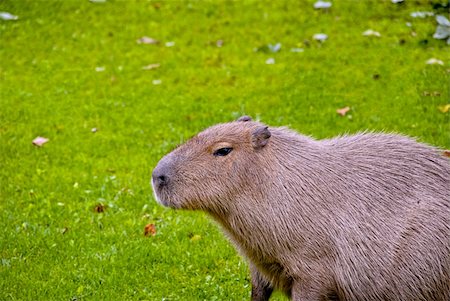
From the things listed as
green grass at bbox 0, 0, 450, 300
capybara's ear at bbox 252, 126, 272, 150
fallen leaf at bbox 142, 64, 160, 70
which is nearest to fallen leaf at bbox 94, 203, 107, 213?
green grass at bbox 0, 0, 450, 300

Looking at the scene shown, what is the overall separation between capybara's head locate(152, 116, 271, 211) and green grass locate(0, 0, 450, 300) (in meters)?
1.32

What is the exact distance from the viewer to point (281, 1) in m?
11.9

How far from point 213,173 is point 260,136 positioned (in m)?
0.36

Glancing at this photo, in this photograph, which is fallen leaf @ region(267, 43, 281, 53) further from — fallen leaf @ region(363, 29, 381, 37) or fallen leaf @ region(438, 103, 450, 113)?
fallen leaf @ region(438, 103, 450, 113)

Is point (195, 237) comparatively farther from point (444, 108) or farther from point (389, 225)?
point (444, 108)

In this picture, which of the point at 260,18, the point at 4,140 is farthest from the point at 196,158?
the point at 260,18

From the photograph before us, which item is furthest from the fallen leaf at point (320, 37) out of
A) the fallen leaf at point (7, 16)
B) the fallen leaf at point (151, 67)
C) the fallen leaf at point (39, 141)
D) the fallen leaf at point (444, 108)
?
the fallen leaf at point (7, 16)

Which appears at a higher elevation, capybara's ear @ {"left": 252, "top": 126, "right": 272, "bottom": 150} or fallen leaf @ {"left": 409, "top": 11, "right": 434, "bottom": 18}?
capybara's ear @ {"left": 252, "top": 126, "right": 272, "bottom": 150}

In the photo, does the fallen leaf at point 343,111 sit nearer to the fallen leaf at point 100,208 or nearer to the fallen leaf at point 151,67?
the fallen leaf at point 151,67

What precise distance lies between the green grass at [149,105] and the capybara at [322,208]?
1243mm

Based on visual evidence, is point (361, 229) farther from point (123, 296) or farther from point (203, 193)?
point (123, 296)

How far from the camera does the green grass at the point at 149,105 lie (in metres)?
6.15

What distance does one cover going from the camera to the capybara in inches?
178

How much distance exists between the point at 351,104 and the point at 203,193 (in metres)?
4.71
